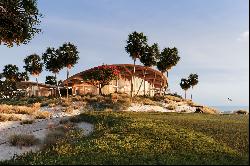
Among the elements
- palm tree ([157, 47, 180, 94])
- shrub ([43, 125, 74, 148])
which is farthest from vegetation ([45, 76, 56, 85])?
shrub ([43, 125, 74, 148])

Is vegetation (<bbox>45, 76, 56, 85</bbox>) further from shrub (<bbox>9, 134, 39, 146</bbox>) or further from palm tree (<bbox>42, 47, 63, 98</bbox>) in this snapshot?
shrub (<bbox>9, 134, 39, 146</bbox>)

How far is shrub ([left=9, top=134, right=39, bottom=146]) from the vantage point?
2316 cm

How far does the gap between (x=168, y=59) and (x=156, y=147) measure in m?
64.8

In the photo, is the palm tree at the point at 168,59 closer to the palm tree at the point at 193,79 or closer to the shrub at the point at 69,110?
the palm tree at the point at 193,79

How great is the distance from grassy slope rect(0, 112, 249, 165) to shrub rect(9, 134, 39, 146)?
203 cm

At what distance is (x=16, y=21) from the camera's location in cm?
3412

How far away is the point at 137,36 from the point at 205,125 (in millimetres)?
51997

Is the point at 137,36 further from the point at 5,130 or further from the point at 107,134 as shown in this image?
the point at 107,134

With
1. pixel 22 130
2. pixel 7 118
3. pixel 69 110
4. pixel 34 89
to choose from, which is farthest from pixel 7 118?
pixel 34 89

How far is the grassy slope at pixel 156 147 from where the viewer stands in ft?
48.8

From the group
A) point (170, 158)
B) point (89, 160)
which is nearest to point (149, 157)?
point (170, 158)

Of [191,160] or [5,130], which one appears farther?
[5,130]

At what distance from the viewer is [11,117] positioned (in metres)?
33.3

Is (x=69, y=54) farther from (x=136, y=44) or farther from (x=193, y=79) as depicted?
(x=193, y=79)
